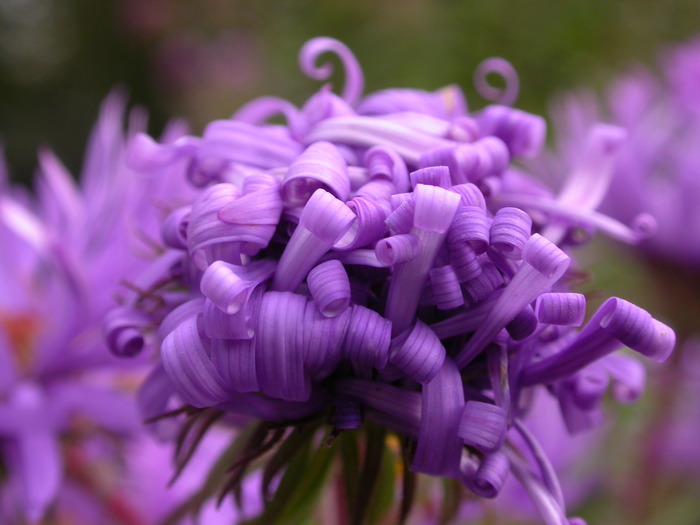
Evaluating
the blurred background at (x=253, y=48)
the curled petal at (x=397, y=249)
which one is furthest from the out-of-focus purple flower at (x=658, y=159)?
the blurred background at (x=253, y=48)

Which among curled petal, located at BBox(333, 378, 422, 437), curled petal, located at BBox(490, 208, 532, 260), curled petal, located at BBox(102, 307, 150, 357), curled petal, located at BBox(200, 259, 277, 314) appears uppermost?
curled petal, located at BBox(490, 208, 532, 260)

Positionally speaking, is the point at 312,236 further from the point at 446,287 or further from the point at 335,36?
the point at 335,36

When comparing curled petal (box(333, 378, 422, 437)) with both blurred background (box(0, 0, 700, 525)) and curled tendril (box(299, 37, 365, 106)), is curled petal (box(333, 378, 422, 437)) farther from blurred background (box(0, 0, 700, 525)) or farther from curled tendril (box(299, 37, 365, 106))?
blurred background (box(0, 0, 700, 525))

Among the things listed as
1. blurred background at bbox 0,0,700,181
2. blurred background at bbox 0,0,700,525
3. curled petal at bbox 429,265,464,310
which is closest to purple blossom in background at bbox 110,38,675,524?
curled petal at bbox 429,265,464,310

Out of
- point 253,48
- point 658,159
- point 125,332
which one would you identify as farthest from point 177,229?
point 253,48

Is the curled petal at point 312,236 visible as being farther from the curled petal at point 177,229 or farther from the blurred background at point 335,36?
the blurred background at point 335,36

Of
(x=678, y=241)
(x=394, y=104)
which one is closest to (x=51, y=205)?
(x=394, y=104)
